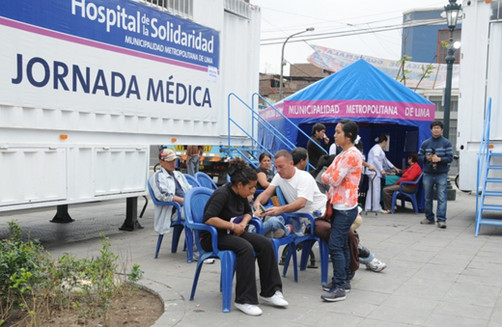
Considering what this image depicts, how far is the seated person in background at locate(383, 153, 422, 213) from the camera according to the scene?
10805 mm

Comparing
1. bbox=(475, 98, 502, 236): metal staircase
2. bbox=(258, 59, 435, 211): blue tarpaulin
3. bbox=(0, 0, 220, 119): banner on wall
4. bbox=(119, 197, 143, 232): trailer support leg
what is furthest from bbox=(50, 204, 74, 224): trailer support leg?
bbox=(475, 98, 502, 236): metal staircase

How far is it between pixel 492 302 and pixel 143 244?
184 inches

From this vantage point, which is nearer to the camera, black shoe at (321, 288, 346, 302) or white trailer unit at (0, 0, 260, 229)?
black shoe at (321, 288, 346, 302)

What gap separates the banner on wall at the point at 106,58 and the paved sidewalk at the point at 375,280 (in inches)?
84.1

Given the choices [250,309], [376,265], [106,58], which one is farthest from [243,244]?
[106,58]

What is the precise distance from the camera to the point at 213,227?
4.55m

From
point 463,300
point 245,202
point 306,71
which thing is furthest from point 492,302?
point 306,71

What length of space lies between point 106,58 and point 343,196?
413cm

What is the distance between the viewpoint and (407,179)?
10.9 meters

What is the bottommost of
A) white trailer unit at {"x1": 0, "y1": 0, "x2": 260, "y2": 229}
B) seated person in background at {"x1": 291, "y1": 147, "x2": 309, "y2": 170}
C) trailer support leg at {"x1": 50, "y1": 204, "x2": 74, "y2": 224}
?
trailer support leg at {"x1": 50, "y1": 204, "x2": 74, "y2": 224}

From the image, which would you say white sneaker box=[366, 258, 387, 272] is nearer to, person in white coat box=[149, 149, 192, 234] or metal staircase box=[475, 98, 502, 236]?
person in white coat box=[149, 149, 192, 234]

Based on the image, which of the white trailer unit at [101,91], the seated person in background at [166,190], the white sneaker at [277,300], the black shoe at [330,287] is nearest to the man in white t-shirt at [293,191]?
the black shoe at [330,287]

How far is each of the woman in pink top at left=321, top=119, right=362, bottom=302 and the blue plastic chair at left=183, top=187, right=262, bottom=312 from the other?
78 cm

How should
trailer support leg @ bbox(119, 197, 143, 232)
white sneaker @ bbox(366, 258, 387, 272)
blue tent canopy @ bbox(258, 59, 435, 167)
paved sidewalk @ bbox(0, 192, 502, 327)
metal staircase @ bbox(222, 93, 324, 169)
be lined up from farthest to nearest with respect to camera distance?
blue tent canopy @ bbox(258, 59, 435, 167) → metal staircase @ bbox(222, 93, 324, 169) → trailer support leg @ bbox(119, 197, 143, 232) → white sneaker @ bbox(366, 258, 387, 272) → paved sidewalk @ bbox(0, 192, 502, 327)
